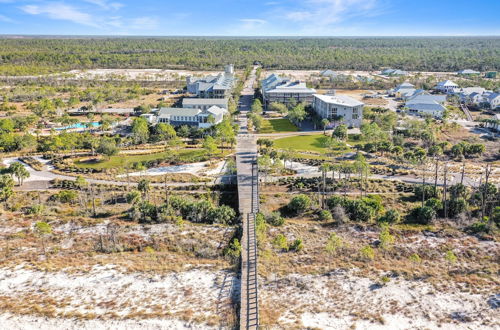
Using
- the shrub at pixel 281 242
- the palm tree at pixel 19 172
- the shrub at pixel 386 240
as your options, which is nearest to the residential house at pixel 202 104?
the palm tree at pixel 19 172

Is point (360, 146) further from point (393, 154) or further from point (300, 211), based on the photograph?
point (300, 211)

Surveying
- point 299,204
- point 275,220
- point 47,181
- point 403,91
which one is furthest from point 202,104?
point 403,91

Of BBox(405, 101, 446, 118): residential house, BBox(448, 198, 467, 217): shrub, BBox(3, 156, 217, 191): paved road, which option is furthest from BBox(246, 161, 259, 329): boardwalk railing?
BBox(405, 101, 446, 118): residential house

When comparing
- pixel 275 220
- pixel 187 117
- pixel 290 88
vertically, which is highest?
pixel 290 88

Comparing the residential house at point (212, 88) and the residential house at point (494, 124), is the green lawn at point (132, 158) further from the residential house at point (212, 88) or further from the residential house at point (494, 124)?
the residential house at point (494, 124)

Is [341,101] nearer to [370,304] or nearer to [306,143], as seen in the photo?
[306,143]

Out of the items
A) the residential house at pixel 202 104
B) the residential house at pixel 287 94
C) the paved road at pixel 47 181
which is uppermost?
the residential house at pixel 287 94
